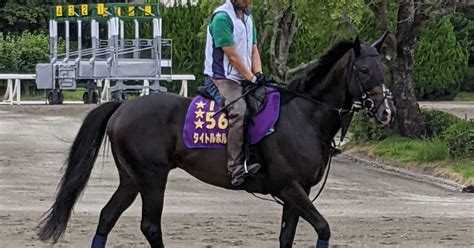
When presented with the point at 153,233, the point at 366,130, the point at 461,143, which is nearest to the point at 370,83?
the point at 153,233

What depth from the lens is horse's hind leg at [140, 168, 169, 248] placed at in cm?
952

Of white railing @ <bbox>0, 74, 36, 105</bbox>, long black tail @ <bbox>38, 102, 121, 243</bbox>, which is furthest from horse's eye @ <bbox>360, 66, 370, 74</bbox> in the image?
A: white railing @ <bbox>0, 74, 36, 105</bbox>

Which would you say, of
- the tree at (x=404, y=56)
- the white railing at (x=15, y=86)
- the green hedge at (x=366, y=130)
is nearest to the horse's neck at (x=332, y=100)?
the tree at (x=404, y=56)

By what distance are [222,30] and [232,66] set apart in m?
0.37

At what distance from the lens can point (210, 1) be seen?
29.3 metres

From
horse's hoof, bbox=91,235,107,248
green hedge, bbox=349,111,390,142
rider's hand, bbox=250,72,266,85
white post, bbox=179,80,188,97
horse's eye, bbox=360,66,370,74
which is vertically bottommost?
white post, bbox=179,80,188,97

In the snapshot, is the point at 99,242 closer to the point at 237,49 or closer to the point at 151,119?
the point at 151,119

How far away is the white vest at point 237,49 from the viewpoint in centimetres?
953

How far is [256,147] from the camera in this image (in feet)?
31.0

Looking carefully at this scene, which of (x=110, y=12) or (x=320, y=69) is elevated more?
(x=320, y=69)

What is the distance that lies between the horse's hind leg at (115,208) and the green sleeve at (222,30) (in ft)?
5.20

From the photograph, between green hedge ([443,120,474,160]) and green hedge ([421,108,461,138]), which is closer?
green hedge ([443,120,474,160])

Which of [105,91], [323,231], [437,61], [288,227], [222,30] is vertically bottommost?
[105,91]

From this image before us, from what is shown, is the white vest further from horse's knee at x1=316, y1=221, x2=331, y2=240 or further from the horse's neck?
horse's knee at x1=316, y1=221, x2=331, y2=240
